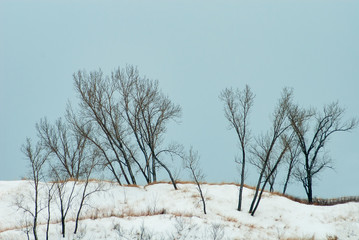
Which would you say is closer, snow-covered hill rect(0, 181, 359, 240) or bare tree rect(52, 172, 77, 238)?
bare tree rect(52, 172, 77, 238)

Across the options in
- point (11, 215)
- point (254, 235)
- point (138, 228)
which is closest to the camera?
point (138, 228)

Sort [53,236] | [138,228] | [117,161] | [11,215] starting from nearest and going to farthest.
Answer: [53,236], [138,228], [11,215], [117,161]

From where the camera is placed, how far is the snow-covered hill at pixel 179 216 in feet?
55.3

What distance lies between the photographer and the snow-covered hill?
16.8 meters

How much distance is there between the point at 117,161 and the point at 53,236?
13.3m

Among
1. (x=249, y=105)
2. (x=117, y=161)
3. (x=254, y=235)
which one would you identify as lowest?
(x=254, y=235)

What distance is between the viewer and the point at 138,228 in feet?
55.7

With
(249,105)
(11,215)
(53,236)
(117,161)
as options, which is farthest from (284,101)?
(11,215)

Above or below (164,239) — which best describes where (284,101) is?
above

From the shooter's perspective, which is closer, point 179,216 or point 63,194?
point 63,194

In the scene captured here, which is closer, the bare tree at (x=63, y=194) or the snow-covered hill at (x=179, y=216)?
the bare tree at (x=63, y=194)

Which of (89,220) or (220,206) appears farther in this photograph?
(220,206)

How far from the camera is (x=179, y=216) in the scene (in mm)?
19219

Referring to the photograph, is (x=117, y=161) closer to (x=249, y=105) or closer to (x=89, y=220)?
(x=89, y=220)
